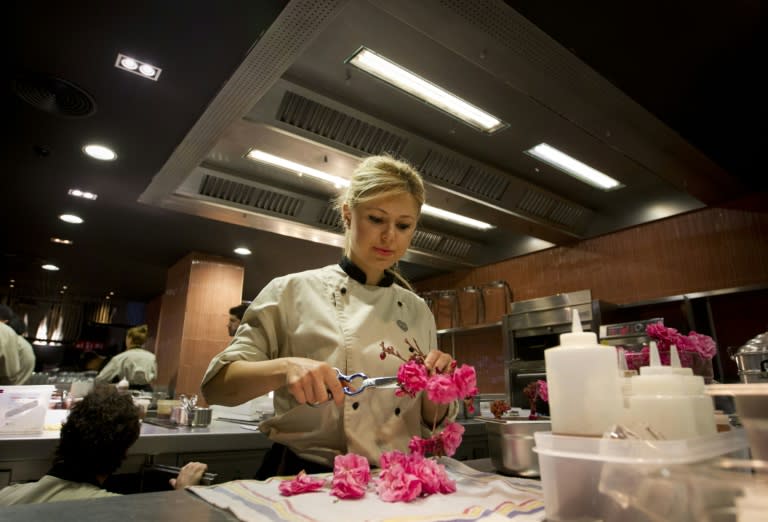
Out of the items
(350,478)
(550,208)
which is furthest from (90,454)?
(550,208)

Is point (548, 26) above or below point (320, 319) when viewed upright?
above

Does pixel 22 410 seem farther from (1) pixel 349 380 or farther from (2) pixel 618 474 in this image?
(2) pixel 618 474

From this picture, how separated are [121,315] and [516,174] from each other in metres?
9.73

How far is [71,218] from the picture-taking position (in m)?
4.80

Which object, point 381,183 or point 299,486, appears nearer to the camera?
point 299,486

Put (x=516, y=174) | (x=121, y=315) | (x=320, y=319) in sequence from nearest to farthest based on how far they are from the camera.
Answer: (x=320, y=319)
(x=516, y=174)
(x=121, y=315)

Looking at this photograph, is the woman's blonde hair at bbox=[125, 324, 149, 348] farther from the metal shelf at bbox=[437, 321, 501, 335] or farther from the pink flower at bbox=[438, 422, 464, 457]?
the pink flower at bbox=[438, 422, 464, 457]

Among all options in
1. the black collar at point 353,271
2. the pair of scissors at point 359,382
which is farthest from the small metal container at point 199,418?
the pair of scissors at point 359,382

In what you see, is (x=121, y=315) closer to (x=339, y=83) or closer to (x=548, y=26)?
(x=339, y=83)

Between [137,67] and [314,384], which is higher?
[137,67]

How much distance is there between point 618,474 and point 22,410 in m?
2.30

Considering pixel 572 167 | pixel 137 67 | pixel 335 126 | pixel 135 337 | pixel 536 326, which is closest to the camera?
pixel 137 67

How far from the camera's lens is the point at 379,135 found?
3016mm

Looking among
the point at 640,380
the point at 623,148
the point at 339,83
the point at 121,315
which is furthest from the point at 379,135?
the point at 121,315
